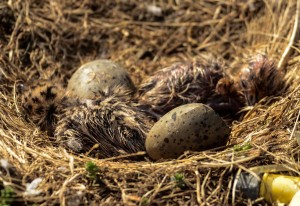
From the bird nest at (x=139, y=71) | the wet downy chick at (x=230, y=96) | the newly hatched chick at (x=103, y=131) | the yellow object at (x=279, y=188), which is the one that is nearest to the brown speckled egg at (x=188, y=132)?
the bird nest at (x=139, y=71)

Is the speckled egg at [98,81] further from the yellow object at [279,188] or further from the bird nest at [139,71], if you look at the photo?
the yellow object at [279,188]

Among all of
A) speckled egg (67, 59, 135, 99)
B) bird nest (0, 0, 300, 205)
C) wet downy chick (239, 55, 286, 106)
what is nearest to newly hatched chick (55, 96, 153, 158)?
bird nest (0, 0, 300, 205)

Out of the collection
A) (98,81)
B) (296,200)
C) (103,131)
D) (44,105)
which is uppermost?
(98,81)

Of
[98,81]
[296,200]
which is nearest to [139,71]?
[98,81]

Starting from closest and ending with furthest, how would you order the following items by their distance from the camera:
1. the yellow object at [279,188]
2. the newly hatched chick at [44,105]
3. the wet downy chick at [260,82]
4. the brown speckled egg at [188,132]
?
the yellow object at [279,188], the brown speckled egg at [188,132], the newly hatched chick at [44,105], the wet downy chick at [260,82]

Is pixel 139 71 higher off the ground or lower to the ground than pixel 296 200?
higher

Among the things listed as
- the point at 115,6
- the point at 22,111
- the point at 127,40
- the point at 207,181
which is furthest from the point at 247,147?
the point at 115,6

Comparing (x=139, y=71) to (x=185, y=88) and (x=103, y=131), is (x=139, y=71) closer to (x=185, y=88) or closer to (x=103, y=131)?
(x=185, y=88)

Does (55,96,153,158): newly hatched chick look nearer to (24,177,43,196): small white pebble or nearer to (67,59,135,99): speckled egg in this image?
(67,59,135,99): speckled egg
